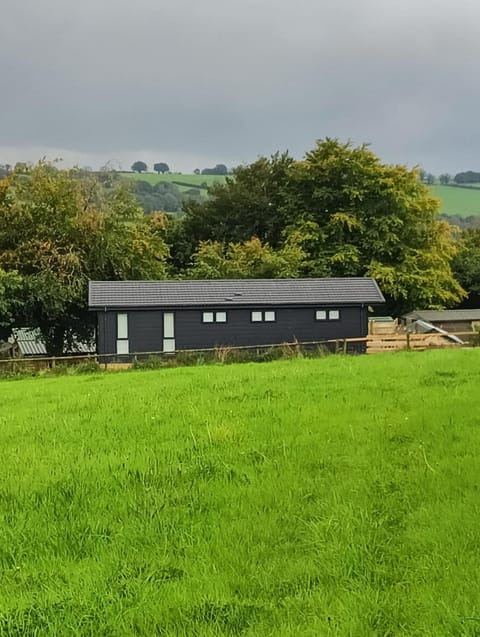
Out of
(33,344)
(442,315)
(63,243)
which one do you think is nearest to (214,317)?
(63,243)

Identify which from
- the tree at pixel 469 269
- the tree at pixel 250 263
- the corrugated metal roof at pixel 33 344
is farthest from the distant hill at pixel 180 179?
the corrugated metal roof at pixel 33 344

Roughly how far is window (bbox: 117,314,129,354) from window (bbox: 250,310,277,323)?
4.69 meters

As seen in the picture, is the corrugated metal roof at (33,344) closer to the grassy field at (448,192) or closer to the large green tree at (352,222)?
the large green tree at (352,222)

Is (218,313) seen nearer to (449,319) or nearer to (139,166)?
(449,319)

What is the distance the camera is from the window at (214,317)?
75.7 feet

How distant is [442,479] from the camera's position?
478cm

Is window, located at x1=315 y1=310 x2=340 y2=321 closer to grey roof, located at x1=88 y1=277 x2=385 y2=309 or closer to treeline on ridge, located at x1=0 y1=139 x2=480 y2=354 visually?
grey roof, located at x1=88 y1=277 x2=385 y2=309

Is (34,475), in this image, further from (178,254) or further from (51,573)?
(178,254)

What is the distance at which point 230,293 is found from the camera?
23562mm

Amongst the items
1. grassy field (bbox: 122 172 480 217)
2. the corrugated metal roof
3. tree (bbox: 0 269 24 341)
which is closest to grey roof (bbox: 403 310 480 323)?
the corrugated metal roof

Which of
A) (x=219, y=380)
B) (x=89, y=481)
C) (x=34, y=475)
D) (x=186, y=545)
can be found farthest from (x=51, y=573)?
(x=219, y=380)

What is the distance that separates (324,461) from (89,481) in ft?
6.73

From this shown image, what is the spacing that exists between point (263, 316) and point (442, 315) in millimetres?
14245

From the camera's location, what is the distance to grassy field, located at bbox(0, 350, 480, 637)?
3.12m
